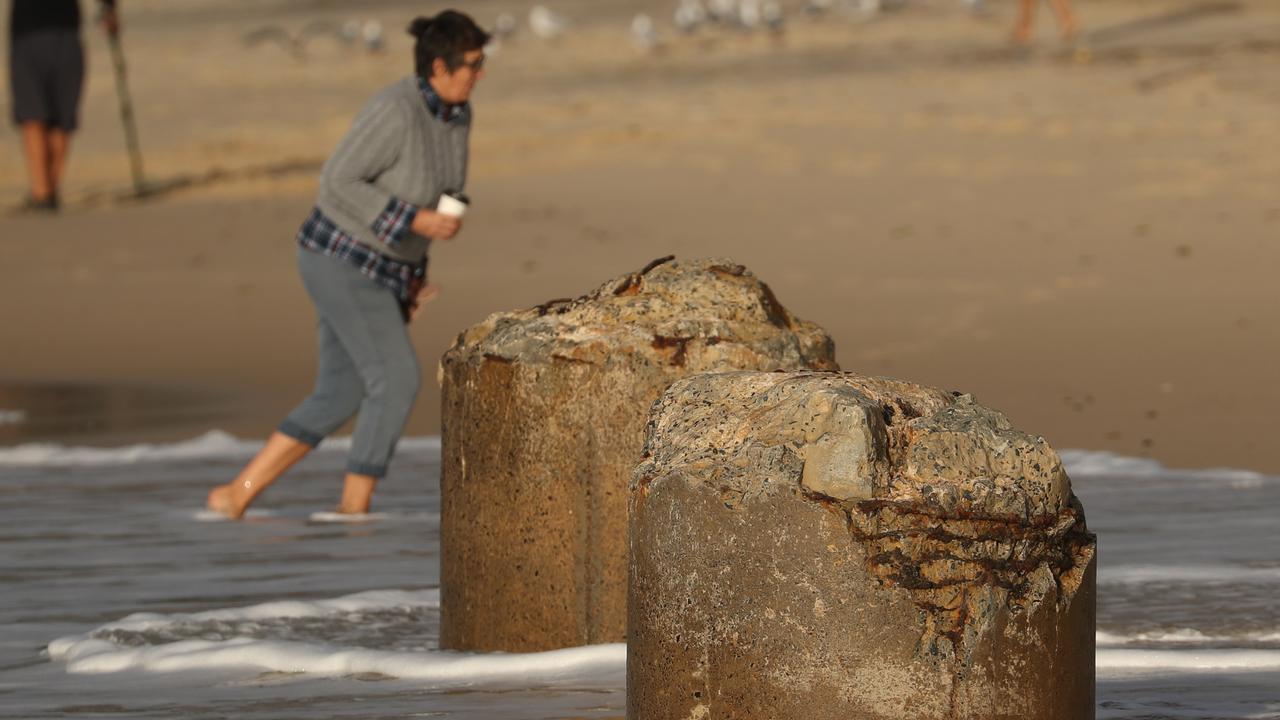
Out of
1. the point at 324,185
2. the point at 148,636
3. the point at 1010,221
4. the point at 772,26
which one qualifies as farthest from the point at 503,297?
the point at 772,26

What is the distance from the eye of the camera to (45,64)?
60.9 feet

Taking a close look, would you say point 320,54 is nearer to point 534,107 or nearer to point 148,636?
point 534,107

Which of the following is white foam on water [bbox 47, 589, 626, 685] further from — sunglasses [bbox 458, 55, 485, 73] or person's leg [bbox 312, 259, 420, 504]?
sunglasses [bbox 458, 55, 485, 73]

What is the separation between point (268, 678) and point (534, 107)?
20.1 metres

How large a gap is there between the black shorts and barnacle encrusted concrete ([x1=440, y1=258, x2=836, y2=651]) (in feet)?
43.1

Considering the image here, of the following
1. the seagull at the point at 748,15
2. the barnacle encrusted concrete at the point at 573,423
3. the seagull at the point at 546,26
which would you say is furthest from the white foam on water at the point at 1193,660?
the seagull at the point at 546,26

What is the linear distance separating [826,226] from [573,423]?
35.9 ft

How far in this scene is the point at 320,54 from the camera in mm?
37188

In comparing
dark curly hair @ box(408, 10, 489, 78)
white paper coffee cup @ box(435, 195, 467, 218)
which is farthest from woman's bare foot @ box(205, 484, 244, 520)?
dark curly hair @ box(408, 10, 489, 78)

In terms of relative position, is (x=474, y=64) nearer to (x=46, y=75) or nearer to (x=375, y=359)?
(x=375, y=359)

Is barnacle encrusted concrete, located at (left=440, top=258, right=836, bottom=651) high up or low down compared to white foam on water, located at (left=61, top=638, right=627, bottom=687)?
up

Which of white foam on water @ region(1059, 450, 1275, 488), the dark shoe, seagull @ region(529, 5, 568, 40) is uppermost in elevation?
seagull @ region(529, 5, 568, 40)

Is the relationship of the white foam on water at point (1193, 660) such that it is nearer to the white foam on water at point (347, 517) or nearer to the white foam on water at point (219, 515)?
the white foam on water at point (347, 517)

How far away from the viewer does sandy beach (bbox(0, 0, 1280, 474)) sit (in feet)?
39.5
